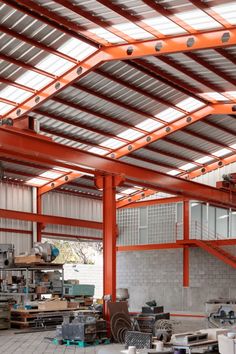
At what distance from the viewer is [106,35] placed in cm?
1798

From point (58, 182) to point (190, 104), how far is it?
9076mm

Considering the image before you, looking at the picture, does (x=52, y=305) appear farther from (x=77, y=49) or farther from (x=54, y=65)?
(x=77, y=49)

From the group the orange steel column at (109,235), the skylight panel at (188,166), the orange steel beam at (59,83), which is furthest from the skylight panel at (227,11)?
the skylight panel at (188,166)

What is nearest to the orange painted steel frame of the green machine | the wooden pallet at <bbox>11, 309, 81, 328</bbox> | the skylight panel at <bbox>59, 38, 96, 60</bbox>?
the wooden pallet at <bbox>11, 309, 81, 328</bbox>

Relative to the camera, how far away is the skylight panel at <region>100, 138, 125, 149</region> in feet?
87.3

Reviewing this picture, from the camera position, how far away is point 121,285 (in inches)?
1417

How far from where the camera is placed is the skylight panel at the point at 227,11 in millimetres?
14820

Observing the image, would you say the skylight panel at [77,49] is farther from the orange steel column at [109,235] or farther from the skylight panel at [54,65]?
the orange steel column at [109,235]

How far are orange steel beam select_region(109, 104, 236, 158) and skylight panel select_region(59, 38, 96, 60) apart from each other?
7451mm

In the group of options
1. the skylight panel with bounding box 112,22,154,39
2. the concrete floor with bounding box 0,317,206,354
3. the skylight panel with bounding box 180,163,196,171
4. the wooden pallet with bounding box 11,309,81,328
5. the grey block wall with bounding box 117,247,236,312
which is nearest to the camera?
the concrete floor with bounding box 0,317,206,354

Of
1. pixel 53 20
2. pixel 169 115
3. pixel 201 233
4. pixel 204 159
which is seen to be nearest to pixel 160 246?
pixel 201 233

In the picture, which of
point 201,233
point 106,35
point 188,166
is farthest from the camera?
point 201,233

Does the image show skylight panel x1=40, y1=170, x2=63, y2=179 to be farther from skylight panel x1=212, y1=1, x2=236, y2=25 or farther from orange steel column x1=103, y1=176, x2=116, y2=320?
skylight panel x1=212, y1=1, x2=236, y2=25

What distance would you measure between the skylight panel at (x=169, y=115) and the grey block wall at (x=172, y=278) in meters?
9.91
